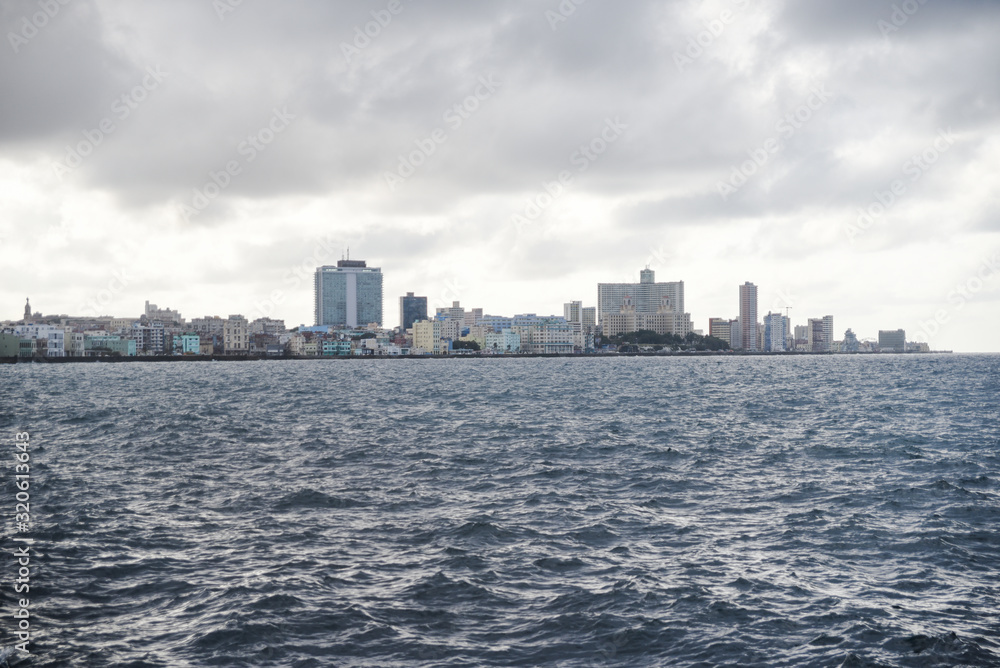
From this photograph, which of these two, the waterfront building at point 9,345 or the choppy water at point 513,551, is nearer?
the choppy water at point 513,551

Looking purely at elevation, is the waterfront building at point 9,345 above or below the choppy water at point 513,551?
above

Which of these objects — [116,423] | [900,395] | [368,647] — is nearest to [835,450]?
[368,647]

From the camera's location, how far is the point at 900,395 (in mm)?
70875

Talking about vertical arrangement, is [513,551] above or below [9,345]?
below

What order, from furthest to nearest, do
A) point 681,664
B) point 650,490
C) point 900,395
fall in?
point 900,395, point 650,490, point 681,664

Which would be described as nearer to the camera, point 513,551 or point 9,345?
point 513,551

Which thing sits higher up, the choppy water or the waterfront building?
the waterfront building

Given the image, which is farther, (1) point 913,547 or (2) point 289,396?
(2) point 289,396

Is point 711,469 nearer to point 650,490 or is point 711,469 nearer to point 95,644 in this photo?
point 650,490

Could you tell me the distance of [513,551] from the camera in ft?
56.6

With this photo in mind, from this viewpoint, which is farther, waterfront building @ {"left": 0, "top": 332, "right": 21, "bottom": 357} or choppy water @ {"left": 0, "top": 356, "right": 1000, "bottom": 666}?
waterfront building @ {"left": 0, "top": 332, "right": 21, "bottom": 357}

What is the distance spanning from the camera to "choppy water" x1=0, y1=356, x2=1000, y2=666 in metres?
12.3

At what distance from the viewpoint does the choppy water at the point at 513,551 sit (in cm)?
1226

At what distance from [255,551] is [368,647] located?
6132mm
